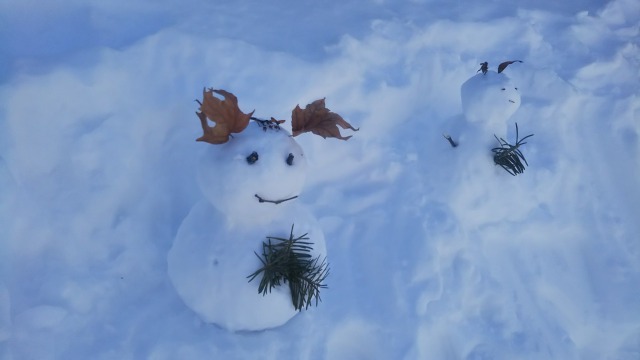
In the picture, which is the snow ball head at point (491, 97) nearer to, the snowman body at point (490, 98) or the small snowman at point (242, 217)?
the snowman body at point (490, 98)

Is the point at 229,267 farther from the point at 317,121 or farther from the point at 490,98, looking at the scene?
the point at 490,98

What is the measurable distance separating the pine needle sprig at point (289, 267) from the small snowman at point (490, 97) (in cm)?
73

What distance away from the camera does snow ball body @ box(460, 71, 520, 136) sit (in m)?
1.60

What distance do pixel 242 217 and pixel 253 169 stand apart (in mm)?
164

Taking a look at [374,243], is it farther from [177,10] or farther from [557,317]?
[177,10]

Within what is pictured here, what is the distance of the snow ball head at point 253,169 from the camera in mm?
1140

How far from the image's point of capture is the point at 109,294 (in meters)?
1.40

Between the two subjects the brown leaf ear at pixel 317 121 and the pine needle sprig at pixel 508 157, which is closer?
the brown leaf ear at pixel 317 121

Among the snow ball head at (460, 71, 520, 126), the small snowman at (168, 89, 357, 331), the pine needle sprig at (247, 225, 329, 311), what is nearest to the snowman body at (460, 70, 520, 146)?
the snow ball head at (460, 71, 520, 126)

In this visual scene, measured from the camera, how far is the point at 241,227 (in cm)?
127

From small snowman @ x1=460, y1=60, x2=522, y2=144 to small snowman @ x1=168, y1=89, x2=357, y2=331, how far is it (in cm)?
61

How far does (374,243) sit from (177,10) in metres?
1.06

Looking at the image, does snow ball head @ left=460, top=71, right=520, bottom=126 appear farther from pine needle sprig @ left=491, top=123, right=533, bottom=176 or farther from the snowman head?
the snowman head

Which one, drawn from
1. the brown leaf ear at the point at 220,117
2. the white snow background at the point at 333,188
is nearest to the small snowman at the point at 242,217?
the brown leaf ear at the point at 220,117
